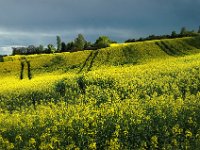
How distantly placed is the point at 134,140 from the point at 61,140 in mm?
3780

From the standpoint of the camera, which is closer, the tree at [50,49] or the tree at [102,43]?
the tree at [102,43]

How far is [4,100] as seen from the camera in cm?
5469

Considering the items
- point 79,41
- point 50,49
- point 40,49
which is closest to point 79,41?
point 79,41

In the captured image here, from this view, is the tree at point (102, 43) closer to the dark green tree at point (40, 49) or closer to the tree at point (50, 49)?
the tree at point (50, 49)

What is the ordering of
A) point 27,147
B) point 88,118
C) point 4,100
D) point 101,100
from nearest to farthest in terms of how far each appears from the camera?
1. point 27,147
2. point 88,118
3. point 101,100
4. point 4,100

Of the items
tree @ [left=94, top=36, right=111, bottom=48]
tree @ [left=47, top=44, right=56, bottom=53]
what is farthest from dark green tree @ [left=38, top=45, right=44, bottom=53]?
tree @ [left=94, top=36, right=111, bottom=48]

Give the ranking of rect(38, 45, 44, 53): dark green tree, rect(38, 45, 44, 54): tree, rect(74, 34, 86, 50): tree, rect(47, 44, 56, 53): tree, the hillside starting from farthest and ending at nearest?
rect(74, 34, 86, 50): tree
rect(38, 45, 44, 53): dark green tree
rect(38, 45, 44, 54): tree
rect(47, 44, 56, 53): tree
the hillside

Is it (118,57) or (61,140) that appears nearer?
(61,140)

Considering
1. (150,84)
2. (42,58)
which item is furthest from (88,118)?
(42,58)

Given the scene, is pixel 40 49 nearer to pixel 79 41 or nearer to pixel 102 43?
pixel 79 41

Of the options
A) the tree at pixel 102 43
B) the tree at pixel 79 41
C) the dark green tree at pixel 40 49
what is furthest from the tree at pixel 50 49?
the tree at pixel 102 43

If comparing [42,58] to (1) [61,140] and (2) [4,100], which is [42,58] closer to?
(2) [4,100]

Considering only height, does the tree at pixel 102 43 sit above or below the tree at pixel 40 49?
above

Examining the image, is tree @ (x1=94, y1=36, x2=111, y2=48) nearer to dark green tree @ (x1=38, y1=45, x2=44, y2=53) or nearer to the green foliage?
the green foliage
